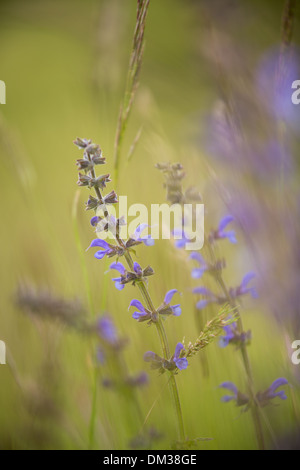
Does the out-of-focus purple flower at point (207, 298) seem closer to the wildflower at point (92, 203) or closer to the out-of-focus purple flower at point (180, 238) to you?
the out-of-focus purple flower at point (180, 238)

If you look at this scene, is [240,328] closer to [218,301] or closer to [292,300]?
[218,301]

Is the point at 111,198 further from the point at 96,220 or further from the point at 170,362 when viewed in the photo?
the point at 170,362

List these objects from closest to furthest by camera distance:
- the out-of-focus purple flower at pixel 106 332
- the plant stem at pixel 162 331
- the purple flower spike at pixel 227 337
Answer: the plant stem at pixel 162 331, the purple flower spike at pixel 227 337, the out-of-focus purple flower at pixel 106 332

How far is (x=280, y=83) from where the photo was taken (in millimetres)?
924

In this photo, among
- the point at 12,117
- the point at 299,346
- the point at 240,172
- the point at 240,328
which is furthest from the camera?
the point at 12,117

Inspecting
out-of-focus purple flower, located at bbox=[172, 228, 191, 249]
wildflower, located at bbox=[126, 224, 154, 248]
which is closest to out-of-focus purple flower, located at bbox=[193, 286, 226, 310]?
out-of-focus purple flower, located at bbox=[172, 228, 191, 249]

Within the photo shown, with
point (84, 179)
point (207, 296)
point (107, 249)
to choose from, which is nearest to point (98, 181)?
point (84, 179)

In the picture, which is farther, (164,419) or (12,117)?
(12,117)

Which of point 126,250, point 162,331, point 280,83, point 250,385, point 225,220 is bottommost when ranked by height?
point 250,385

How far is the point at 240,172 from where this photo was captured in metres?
1.24

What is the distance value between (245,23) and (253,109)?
37 cm

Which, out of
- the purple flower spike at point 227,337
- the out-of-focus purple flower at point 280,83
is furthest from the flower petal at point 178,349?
the out-of-focus purple flower at point 280,83

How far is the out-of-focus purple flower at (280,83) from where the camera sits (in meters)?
0.92
